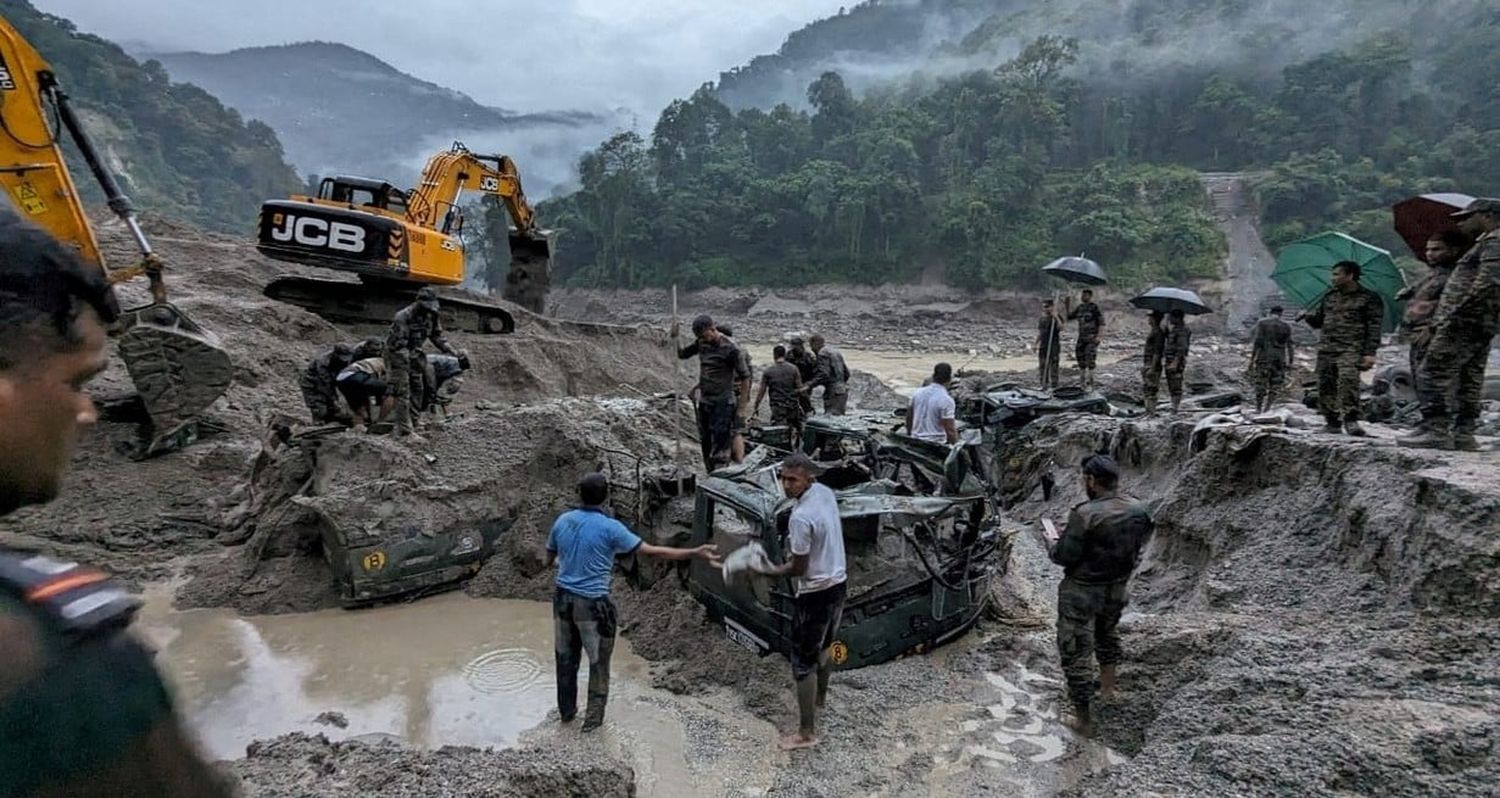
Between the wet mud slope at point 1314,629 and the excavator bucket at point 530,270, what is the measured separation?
12387 mm

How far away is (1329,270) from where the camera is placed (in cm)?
714

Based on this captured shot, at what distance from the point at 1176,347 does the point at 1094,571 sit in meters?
7.05

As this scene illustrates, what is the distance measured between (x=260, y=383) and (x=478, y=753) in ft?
30.5

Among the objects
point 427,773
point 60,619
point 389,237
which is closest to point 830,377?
point 389,237

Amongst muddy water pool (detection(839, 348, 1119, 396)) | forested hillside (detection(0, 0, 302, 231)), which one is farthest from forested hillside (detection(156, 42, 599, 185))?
muddy water pool (detection(839, 348, 1119, 396))

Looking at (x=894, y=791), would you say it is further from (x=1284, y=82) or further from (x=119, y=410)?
(x=1284, y=82)

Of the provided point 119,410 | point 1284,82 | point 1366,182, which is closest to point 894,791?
point 119,410

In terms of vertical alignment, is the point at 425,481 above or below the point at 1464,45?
below

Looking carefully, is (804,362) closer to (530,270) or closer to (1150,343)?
(1150,343)

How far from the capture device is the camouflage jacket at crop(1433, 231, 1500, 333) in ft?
15.5

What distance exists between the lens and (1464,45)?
152 feet

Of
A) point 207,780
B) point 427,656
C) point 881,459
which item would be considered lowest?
point 427,656

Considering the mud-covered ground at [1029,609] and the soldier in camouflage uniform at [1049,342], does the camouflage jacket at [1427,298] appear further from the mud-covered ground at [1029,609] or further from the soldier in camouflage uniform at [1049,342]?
the soldier in camouflage uniform at [1049,342]

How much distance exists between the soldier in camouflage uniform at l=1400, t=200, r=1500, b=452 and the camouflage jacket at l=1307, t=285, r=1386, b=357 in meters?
0.87
